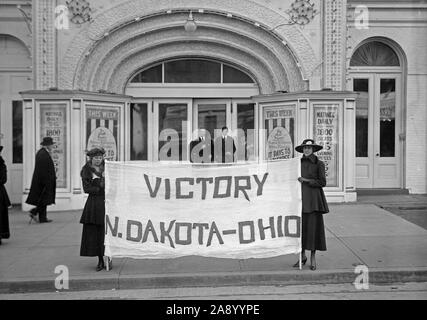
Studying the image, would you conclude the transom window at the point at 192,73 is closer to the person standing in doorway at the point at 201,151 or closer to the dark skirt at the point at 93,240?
the person standing in doorway at the point at 201,151

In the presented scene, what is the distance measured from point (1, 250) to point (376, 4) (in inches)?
423

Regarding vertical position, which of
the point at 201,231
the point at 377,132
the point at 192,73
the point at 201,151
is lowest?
the point at 201,231

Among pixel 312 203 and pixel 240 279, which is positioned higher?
pixel 312 203

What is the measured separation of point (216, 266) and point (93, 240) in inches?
71.0

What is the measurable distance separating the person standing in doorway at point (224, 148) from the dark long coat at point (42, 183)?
4302 mm

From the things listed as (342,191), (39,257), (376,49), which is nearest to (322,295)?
(39,257)

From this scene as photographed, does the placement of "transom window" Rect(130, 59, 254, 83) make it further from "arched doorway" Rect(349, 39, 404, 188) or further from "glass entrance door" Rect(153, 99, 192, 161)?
"arched doorway" Rect(349, 39, 404, 188)

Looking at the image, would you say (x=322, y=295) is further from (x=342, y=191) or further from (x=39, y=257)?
(x=342, y=191)

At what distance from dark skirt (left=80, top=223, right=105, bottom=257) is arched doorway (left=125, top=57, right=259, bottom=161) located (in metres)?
6.45

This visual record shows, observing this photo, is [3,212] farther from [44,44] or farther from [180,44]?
[180,44]

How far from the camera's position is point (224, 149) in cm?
1338

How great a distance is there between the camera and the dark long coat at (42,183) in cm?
1101

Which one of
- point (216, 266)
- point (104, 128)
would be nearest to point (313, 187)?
point (216, 266)

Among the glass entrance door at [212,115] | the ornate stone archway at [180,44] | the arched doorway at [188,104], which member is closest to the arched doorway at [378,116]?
the ornate stone archway at [180,44]
